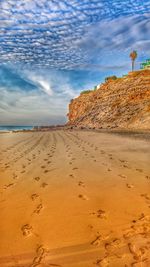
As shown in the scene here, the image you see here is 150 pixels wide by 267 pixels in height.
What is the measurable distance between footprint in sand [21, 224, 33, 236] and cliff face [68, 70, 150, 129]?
31.1 m

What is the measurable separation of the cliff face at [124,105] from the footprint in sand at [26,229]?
102 feet

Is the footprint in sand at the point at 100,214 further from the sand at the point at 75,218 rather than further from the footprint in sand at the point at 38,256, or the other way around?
the footprint in sand at the point at 38,256

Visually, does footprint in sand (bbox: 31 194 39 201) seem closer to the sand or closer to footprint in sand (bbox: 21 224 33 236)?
the sand

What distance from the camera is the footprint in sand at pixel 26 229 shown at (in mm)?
4125

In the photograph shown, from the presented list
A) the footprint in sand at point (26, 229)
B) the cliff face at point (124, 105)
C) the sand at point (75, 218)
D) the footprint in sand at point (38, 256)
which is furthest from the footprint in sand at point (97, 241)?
the cliff face at point (124, 105)

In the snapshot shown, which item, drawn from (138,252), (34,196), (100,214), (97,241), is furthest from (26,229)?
(138,252)

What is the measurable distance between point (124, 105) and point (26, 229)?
46746 mm

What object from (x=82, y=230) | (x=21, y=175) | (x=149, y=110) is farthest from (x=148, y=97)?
(x=82, y=230)

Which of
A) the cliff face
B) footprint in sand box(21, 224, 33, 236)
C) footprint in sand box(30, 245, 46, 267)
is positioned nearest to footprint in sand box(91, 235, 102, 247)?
footprint in sand box(30, 245, 46, 267)

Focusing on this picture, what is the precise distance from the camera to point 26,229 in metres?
4.28

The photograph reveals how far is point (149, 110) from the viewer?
1551 inches

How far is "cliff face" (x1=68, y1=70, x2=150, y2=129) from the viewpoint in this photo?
40938mm

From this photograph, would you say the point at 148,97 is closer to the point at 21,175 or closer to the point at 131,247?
the point at 21,175

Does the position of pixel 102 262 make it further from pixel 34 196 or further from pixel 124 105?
Result: pixel 124 105
